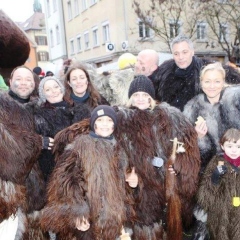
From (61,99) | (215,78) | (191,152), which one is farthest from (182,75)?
(61,99)

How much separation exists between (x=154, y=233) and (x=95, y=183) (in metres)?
0.77

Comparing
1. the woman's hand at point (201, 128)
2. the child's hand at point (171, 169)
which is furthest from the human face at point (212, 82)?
the child's hand at point (171, 169)

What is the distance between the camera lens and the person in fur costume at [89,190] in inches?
98.9

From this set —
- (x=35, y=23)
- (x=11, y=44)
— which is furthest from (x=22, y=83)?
(x=35, y=23)

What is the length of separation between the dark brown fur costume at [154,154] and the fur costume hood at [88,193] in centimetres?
25

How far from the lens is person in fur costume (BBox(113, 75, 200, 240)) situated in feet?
9.32

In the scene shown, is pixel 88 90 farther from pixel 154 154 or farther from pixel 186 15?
pixel 186 15

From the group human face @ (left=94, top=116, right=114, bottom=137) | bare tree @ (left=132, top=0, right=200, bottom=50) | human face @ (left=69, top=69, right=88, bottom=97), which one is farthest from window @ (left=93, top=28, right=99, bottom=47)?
human face @ (left=94, top=116, right=114, bottom=137)

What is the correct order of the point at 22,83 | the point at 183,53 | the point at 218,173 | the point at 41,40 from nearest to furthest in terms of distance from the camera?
1. the point at 218,173
2. the point at 22,83
3. the point at 183,53
4. the point at 41,40

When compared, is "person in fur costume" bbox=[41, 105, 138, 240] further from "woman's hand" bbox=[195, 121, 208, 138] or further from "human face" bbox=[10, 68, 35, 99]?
"human face" bbox=[10, 68, 35, 99]

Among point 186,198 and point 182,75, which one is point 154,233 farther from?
point 182,75

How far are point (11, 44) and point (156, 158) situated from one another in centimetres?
230

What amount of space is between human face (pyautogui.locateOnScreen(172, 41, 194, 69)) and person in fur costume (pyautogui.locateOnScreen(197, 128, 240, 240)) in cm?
100

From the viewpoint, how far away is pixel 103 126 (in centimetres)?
269
